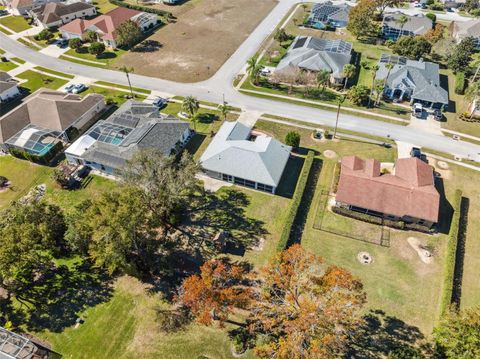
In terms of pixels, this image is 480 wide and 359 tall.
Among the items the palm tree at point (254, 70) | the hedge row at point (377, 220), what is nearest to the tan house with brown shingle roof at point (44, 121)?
the palm tree at point (254, 70)

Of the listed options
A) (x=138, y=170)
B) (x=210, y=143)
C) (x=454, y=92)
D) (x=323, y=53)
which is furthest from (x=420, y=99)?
(x=138, y=170)

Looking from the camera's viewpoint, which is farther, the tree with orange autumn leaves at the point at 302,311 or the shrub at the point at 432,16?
the shrub at the point at 432,16

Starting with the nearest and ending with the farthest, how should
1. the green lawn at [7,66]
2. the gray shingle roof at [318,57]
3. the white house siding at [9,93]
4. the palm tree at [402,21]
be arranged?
the white house siding at [9,93], the gray shingle roof at [318,57], the green lawn at [7,66], the palm tree at [402,21]

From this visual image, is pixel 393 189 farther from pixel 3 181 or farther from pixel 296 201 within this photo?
pixel 3 181

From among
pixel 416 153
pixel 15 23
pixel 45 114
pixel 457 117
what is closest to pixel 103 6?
pixel 15 23

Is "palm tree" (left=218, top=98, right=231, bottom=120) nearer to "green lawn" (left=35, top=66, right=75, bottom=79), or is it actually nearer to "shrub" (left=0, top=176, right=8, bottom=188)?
"green lawn" (left=35, top=66, right=75, bottom=79)

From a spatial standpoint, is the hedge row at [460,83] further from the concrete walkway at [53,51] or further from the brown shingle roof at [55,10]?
the brown shingle roof at [55,10]

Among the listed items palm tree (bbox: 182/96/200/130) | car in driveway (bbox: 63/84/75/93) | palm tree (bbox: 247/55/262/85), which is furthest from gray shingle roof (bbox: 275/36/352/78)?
car in driveway (bbox: 63/84/75/93)
